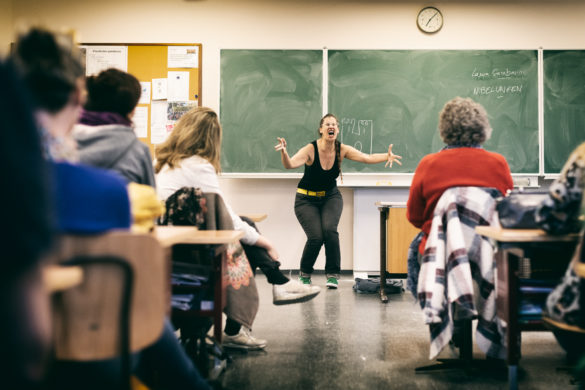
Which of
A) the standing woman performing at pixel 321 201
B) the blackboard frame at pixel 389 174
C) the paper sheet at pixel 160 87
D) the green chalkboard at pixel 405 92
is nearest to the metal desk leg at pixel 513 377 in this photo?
the standing woman performing at pixel 321 201

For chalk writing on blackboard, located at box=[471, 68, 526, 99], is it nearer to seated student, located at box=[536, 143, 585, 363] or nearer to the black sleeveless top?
the black sleeveless top

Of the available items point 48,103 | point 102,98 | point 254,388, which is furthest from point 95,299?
point 254,388

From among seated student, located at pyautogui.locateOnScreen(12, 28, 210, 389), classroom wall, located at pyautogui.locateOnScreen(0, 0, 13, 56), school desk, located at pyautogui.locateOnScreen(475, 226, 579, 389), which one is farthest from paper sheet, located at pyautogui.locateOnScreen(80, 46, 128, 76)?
school desk, located at pyautogui.locateOnScreen(475, 226, 579, 389)

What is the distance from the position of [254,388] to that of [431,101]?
135 inches

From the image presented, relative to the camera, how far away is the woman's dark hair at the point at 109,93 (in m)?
1.62

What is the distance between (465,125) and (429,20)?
2.90 metres

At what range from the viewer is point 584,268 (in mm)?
971

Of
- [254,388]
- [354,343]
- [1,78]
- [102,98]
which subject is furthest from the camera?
[354,343]

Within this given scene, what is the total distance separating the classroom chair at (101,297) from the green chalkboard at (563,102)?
14.3ft

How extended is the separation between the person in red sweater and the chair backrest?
54.9 inches

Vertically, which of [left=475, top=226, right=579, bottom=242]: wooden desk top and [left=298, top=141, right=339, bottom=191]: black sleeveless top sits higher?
[left=298, top=141, right=339, bottom=191]: black sleeveless top

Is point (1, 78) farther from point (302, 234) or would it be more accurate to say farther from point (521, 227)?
point (302, 234)

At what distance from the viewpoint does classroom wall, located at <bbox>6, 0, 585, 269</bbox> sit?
4398 mm

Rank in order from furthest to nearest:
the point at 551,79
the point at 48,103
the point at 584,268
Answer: the point at 551,79 → the point at 584,268 → the point at 48,103
